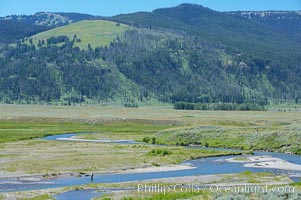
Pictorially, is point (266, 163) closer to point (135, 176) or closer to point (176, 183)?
point (135, 176)

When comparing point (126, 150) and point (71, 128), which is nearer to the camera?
point (126, 150)

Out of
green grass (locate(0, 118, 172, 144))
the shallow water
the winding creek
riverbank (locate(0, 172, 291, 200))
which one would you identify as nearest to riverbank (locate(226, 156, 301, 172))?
the winding creek

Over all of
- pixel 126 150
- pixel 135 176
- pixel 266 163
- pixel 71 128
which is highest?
pixel 135 176

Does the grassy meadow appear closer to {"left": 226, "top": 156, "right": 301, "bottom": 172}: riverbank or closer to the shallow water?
the shallow water

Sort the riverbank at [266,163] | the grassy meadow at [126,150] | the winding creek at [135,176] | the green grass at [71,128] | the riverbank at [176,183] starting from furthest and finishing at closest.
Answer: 1. the green grass at [71,128]
2. the riverbank at [266,163]
3. the grassy meadow at [126,150]
4. the winding creek at [135,176]
5. the riverbank at [176,183]

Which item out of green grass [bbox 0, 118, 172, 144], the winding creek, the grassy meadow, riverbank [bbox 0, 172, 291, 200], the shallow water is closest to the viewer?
the shallow water

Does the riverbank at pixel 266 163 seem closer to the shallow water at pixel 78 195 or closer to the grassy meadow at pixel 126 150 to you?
the grassy meadow at pixel 126 150

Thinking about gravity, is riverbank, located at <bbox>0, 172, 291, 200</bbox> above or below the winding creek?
above

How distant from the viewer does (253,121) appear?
153m

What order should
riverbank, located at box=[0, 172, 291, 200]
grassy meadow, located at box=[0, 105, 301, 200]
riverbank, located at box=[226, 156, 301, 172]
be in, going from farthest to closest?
riverbank, located at box=[226, 156, 301, 172], grassy meadow, located at box=[0, 105, 301, 200], riverbank, located at box=[0, 172, 291, 200]

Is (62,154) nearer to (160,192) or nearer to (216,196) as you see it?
(160,192)

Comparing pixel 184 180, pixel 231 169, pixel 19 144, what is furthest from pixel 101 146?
pixel 184 180

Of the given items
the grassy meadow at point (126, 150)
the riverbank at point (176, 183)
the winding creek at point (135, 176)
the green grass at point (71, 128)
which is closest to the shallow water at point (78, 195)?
the winding creek at point (135, 176)

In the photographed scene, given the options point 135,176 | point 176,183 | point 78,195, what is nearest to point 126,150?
point 135,176
